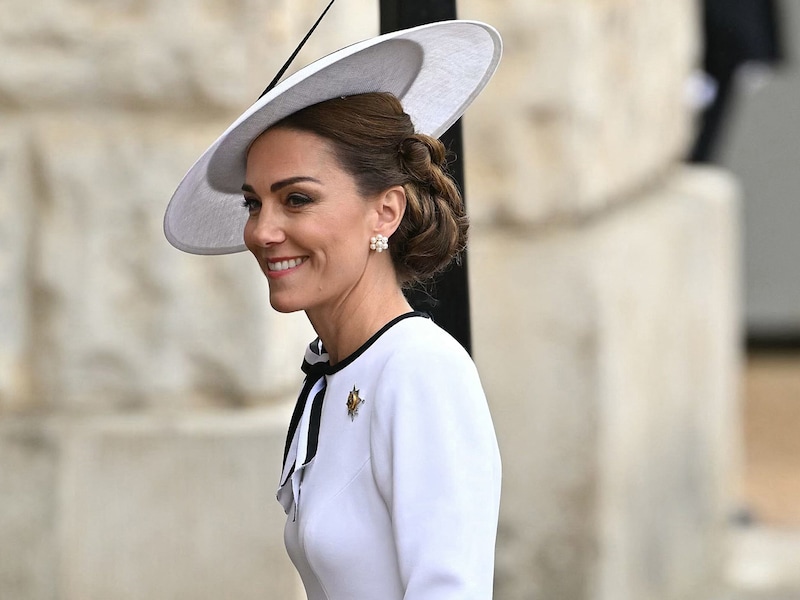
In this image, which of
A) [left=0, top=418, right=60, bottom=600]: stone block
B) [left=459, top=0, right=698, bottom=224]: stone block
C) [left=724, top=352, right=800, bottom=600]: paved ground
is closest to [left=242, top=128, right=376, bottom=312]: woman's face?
[left=0, top=418, right=60, bottom=600]: stone block

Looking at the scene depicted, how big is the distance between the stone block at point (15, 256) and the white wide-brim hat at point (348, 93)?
1.11 metres

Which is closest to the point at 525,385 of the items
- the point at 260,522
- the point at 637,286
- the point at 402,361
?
the point at 637,286

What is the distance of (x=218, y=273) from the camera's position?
2.99 m

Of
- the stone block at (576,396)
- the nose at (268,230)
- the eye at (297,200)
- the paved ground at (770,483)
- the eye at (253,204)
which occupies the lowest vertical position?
the paved ground at (770,483)

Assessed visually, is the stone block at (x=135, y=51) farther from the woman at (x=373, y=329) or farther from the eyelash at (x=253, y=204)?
the eyelash at (x=253, y=204)

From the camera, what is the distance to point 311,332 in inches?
126

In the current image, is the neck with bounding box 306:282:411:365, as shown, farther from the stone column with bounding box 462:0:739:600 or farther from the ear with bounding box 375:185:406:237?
the stone column with bounding box 462:0:739:600

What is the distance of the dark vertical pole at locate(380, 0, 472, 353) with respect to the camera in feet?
6.35

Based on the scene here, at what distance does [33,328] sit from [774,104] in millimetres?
6672

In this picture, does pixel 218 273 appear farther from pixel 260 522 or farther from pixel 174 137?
pixel 260 522

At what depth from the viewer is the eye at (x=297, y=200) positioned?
1.66m

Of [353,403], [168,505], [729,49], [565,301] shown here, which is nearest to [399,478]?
[353,403]

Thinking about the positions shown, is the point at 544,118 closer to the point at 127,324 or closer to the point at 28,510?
the point at 127,324

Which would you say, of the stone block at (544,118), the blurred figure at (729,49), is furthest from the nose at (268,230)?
the blurred figure at (729,49)
